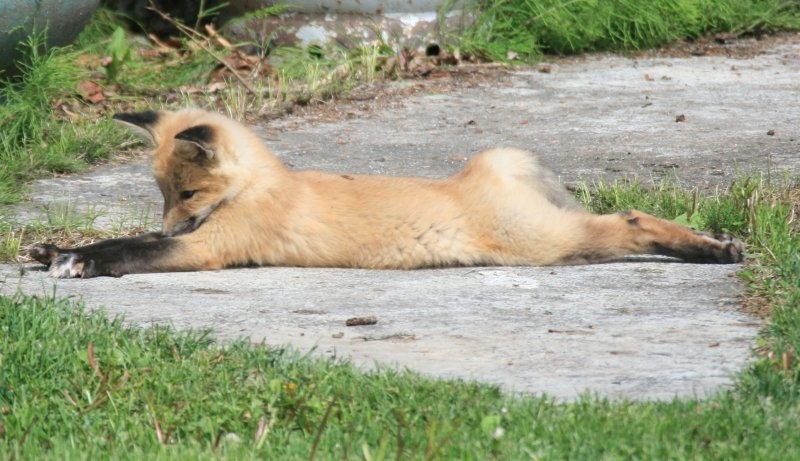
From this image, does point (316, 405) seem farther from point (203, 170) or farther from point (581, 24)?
point (581, 24)

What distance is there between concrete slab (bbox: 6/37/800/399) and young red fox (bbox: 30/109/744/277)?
113 millimetres

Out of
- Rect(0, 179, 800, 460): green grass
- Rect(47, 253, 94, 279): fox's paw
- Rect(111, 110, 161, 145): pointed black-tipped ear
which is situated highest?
Rect(111, 110, 161, 145): pointed black-tipped ear

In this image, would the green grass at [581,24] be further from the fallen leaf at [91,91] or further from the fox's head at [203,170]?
the fox's head at [203,170]

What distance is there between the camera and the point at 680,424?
3676 mm

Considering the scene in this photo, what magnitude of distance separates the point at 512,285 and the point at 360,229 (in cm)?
89

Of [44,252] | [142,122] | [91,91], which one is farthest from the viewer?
[91,91]

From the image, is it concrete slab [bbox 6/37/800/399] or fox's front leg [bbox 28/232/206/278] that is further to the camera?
fox's front leg [bbox 28/232/206/278]

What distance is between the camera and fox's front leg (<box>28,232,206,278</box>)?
19.4 ft

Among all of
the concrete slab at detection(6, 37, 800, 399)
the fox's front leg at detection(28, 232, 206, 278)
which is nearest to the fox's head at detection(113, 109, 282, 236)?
the fox's front leg at detection(28, 232, 206, 278)

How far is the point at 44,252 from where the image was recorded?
6.06 meters

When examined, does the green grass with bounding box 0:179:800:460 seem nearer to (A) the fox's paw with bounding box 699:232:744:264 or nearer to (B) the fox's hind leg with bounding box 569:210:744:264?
(A) the fox's paw with bounding box 699:232:744:264

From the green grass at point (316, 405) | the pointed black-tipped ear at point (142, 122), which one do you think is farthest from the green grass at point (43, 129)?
the green grass at point (316, 405)

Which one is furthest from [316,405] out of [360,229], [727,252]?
[727,252]

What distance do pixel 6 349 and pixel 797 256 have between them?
348 cm
